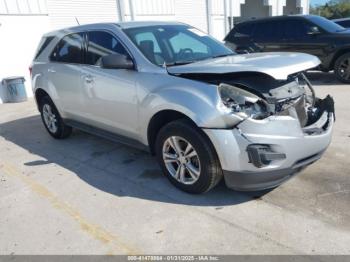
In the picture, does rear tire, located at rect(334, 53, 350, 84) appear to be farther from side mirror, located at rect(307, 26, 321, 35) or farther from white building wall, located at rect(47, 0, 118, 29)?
white building wall, located at rect(47, 0, 118, 29)

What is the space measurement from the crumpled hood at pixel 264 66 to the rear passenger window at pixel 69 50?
1809 mm

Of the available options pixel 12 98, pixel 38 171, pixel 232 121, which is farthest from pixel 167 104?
pixel 12 98

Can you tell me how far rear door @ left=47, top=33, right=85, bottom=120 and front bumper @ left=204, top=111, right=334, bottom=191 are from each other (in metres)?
2.46

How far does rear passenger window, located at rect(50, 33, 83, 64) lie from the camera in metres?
4.94

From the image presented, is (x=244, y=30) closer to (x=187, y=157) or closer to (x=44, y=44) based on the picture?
(x=44, y=44)

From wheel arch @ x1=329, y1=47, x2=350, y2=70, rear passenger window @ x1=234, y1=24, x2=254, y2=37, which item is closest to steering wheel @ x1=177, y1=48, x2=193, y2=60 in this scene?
wheel arch @ x1=329, y1=47, x2=350, y2=70

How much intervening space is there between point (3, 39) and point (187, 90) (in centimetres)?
873

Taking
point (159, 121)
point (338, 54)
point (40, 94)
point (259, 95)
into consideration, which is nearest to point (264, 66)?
point (259, 95)

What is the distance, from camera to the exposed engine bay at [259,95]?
10.4ft

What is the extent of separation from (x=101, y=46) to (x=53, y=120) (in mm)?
1987

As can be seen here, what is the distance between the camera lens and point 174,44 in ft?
14.3

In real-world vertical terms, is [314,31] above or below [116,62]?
below

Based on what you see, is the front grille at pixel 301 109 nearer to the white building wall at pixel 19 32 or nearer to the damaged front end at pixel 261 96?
the damaged front end at pixel 261 96

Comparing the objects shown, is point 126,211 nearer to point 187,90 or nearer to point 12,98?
point 187,90
